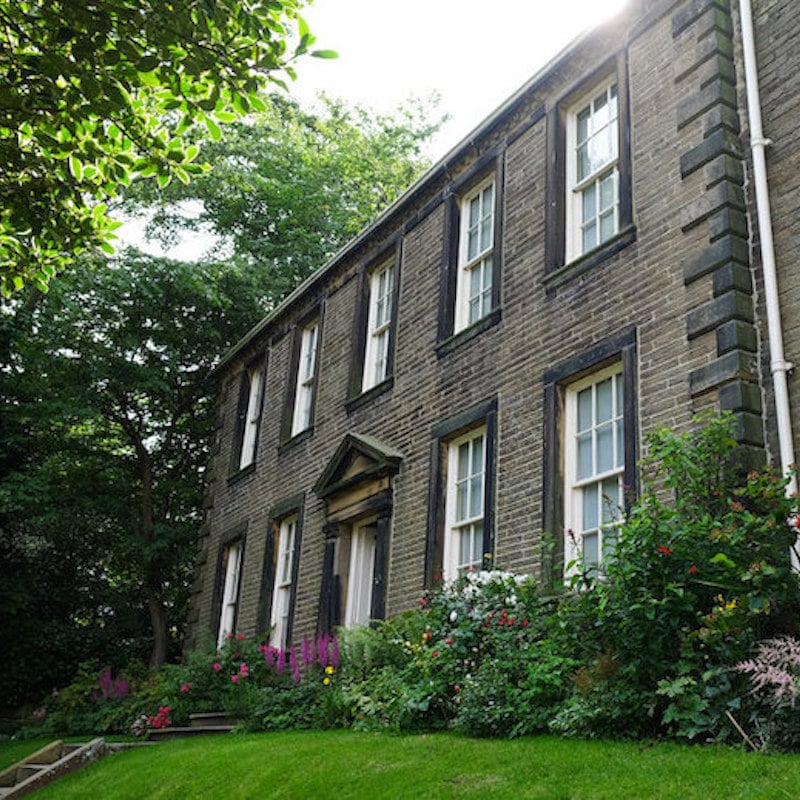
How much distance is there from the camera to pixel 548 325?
33.7 feet

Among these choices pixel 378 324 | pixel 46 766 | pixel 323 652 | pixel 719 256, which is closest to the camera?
pixel 719 256

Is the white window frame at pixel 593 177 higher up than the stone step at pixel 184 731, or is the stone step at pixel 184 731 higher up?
the white window frame at pixel 593 177

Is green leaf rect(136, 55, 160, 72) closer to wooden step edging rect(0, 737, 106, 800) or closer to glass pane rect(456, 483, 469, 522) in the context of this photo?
glass pane rect(456, 483, 469, 522)

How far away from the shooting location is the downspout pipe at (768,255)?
738 centimetres

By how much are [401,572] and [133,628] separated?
43.9 ft

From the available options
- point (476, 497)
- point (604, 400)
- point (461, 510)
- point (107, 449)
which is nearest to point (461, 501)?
point (461, 510)

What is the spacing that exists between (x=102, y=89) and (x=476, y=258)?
6.13 metres

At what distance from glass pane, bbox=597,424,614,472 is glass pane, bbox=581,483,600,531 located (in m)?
0.23

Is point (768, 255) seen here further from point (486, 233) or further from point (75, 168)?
point (75, 168)

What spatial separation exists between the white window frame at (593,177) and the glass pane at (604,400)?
165cm

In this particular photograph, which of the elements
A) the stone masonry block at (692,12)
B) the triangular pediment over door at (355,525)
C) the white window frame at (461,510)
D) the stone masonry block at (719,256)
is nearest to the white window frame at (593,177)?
the stone masonry block at (692,12)

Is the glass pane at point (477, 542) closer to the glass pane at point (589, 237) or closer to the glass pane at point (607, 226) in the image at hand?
the glass pane at point (589, 237)

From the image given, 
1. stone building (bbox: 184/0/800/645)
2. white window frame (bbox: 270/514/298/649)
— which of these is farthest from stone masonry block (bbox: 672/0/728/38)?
white window frame (bbox: 270/514/298/649)

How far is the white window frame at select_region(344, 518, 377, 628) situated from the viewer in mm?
12992
